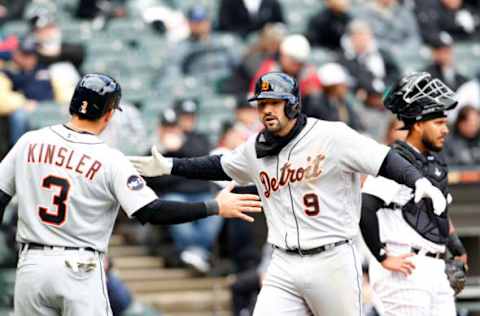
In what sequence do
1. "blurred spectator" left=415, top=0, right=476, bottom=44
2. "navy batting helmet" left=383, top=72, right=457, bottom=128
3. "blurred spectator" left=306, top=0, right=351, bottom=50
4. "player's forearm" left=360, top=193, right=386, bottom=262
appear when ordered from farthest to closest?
"blurred spectator" left=415, top=0, right=476, bottom=44, "blurred spectator" left=306, top=0, right=351, bottom=50, "navy batting helmet" left=383, top=72, right=457, bottom=128, "player's forearm" left=360, top=193, right=386, bottom=262

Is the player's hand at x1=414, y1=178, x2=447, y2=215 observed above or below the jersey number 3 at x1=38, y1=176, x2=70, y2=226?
above

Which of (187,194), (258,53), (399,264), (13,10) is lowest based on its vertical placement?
(187,194)

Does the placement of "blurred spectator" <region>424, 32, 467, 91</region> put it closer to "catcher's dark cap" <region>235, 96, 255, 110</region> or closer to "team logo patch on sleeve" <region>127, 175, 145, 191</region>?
"catcher's dark cap" <region>235, 96, 255, 110</region>

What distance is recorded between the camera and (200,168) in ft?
22.6

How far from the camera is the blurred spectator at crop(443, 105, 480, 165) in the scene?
1188 cm

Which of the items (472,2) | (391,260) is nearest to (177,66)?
→ (472,2)

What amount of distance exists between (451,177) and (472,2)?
18.1ft

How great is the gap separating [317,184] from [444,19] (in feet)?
30.8

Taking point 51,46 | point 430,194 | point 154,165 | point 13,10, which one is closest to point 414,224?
point 430,194

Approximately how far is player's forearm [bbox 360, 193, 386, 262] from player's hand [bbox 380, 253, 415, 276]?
0.04 metres

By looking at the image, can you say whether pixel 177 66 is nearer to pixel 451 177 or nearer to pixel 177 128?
pixel 177 128

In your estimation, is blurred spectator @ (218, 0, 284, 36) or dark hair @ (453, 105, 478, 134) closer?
dark hair @ (453, 105, 478, 134)

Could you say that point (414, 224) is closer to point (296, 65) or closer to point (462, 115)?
point (296, 65)

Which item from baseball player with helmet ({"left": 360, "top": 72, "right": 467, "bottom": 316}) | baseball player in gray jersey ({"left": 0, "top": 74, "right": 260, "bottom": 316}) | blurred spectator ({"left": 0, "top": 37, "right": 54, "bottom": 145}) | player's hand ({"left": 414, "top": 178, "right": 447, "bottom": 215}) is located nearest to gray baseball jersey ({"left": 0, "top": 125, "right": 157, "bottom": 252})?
baseball player in gray jersey ({"left": 0, "top": 74, "right": 260, "bottom": 316})
